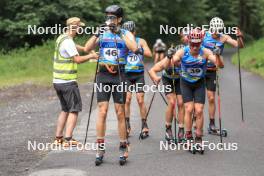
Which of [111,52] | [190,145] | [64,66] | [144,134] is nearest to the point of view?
[111,52]

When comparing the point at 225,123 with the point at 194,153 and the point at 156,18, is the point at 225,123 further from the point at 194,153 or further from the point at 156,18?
the point at 156,18

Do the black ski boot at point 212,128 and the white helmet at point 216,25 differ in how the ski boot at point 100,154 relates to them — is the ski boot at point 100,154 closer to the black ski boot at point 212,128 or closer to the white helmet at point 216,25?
the black ski boot at point 212,128

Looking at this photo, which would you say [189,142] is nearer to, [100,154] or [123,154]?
[123,154]

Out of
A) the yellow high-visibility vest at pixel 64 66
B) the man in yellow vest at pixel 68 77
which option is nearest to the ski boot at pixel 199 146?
the man in yellow vest at pixel 68 77

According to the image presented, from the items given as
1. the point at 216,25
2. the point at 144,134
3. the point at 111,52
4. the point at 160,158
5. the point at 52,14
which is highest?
the point at 52,14

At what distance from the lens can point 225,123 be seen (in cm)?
1248

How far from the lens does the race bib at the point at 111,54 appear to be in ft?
28.3

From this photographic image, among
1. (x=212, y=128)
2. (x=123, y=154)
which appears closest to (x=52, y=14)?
(x=212, y=128)

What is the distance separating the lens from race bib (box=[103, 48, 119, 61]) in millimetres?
8641

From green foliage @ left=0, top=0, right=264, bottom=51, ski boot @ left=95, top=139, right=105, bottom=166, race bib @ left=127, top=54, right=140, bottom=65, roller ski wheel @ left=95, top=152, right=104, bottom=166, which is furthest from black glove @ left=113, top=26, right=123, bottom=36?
green foliage @ left=0, top=0, right=264, bottom=51

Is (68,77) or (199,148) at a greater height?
(68,77)

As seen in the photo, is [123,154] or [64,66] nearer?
[123,154]

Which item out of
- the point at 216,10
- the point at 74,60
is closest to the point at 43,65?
the point at 74,60

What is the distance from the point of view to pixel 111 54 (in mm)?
8664
